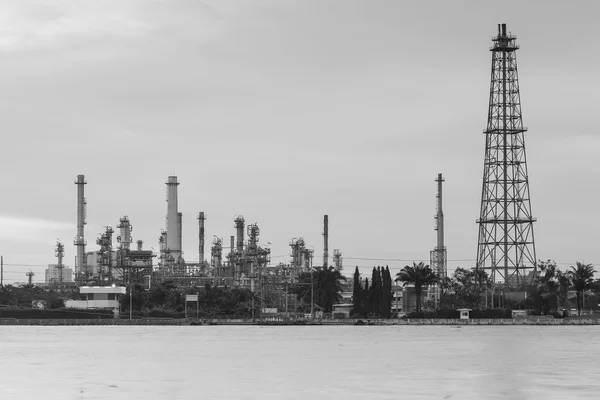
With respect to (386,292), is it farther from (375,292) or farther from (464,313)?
(464,313)

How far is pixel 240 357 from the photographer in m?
92.3

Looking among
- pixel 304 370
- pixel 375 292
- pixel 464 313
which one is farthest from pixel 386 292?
pixel 304 370

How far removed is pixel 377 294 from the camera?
638 ft

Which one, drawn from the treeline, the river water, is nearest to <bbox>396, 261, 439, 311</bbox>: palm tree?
the treeline

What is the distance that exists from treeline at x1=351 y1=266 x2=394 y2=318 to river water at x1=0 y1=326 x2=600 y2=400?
228 feet

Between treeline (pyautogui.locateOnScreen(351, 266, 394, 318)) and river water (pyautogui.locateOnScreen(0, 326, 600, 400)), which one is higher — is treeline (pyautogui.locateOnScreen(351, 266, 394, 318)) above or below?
above

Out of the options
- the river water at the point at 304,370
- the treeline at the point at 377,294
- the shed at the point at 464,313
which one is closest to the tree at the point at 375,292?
the treeline at the point at 377,294

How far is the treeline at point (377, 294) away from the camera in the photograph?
189375 mm

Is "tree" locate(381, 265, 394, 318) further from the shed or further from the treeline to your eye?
the shed

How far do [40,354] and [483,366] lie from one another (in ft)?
128

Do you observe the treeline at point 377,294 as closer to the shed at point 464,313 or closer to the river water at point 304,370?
the shed at point 464,313

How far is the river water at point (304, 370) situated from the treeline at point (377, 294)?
69.4 metres

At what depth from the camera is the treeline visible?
621 feet

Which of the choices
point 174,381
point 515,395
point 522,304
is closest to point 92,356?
point 174,381
